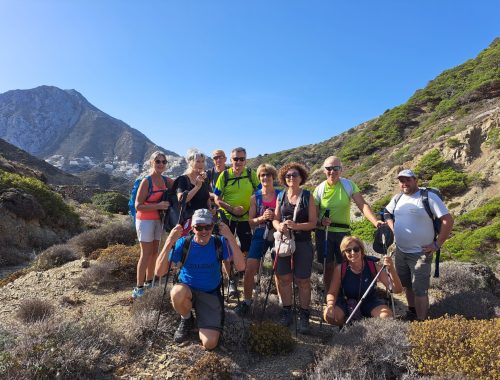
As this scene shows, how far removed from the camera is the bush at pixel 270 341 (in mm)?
3967

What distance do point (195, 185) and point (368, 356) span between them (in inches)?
119

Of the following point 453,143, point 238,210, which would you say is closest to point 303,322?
point 238,210

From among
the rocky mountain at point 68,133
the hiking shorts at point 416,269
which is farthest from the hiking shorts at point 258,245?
the rocky mountain at point 68,133

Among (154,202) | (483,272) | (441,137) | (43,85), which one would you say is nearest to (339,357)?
(154,202)

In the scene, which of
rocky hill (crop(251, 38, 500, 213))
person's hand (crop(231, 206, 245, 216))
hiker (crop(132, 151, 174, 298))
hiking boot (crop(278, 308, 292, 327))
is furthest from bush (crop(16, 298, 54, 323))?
rocky hill (crop(251, 38, 500, 213))

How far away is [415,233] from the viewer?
449 centimetres

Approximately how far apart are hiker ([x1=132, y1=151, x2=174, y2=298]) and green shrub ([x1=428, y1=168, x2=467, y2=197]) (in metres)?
13.9

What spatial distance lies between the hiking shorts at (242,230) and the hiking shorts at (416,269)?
211cm

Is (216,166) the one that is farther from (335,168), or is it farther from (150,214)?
(335,168)

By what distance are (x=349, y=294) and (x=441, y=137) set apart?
18.9 meters

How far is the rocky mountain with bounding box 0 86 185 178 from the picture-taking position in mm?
108500

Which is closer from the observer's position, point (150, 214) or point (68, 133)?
point (150, 214)

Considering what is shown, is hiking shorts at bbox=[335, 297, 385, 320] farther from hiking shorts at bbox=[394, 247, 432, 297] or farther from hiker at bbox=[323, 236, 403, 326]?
hiking shorts at bbox=[394, 247, 432, 297]

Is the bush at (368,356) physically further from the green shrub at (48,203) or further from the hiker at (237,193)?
the green shrub at (48,203)
